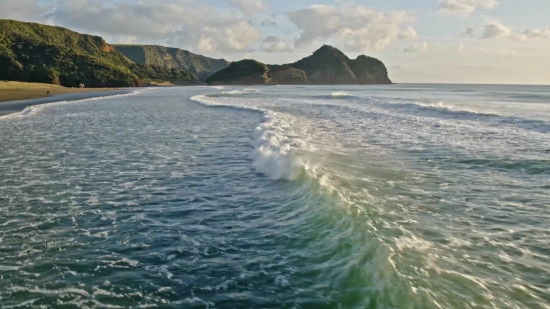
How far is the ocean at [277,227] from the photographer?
571cm

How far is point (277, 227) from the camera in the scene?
836 cm

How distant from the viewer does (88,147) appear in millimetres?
17891

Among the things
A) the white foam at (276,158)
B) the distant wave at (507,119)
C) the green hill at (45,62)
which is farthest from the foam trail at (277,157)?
the green hill at (45,62)

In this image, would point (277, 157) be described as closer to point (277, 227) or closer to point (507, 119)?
point (277, 227)

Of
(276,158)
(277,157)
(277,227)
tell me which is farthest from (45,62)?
(277,227)

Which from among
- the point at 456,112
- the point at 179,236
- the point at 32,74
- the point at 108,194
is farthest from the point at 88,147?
the point at 32,74

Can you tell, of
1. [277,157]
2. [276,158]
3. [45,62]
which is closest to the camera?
[276,158]

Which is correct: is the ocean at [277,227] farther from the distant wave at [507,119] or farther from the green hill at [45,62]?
the green hill at [45,62]

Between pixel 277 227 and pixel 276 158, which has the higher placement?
pixel 276 158

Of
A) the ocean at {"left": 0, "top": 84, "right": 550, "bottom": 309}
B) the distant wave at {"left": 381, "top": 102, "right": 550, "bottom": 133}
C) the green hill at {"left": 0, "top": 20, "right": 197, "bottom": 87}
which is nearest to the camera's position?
the ocean at {"left": 0, "top": 84, "right": 550, "bottom": 309}

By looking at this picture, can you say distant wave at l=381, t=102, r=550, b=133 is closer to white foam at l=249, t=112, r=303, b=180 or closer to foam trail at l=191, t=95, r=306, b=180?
foam trail at l=191, t=95, r=306, b=180

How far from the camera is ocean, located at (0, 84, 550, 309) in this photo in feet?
18.7

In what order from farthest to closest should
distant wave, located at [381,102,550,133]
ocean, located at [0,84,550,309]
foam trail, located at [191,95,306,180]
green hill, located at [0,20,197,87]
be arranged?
green hill, located at [0,20,197,87], distant wave, located at [381,102,550,133], foam trail, located at [191,95,306,180], ocean, located at [0,84,550,309]

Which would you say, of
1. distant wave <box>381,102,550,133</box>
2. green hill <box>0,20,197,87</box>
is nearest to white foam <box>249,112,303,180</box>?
distant wave <box>381,102,550,133</box>
